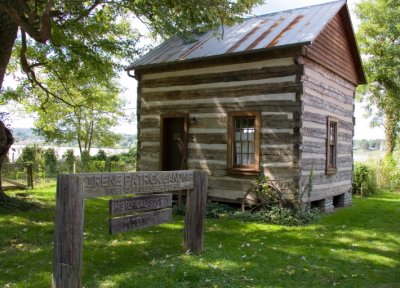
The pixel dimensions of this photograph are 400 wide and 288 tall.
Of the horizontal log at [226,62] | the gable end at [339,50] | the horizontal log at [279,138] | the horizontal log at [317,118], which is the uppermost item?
the gable end at [339,50]

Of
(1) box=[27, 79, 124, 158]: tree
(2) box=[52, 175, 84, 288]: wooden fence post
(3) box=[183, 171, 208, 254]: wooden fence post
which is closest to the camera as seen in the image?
(2) box=[52, 175, 84, 288]: wooden fence post

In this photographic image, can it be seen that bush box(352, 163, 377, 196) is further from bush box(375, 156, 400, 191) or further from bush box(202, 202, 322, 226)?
bush box(202, 202, 322, 226)

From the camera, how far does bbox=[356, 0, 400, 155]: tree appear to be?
84.7ft

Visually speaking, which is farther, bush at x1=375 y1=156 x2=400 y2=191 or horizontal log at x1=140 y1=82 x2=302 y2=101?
bush at x1=375 y1=156 x2=400 y2=191

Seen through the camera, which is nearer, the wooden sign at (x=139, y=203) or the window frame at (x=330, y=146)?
the wooden sign at (x=139, y=203)

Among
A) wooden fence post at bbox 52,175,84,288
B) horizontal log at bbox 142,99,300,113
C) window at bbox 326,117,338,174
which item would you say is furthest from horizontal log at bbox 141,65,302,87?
wooden fence post at bbox 52,175,84,288

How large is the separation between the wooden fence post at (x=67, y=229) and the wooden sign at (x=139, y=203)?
27.1 inches

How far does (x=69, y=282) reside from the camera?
458 centimetres

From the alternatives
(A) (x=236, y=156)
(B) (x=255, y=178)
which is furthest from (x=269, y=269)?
(A) (x=236, y=156)

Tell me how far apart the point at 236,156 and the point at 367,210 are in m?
5.05

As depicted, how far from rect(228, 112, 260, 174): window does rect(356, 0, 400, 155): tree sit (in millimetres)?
17622

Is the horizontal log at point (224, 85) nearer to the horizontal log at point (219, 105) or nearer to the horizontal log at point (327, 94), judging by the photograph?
the horizontal log at point (219, 105)

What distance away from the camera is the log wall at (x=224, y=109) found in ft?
34.8

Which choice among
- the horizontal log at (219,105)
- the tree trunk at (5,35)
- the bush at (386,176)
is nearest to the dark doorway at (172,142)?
the horizontal log at (219,105)
